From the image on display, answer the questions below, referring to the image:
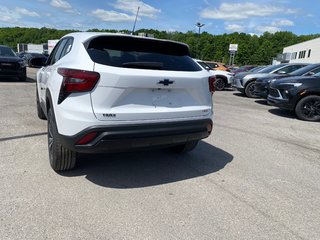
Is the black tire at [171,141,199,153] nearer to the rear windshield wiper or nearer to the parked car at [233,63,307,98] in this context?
the rear windshield wiper

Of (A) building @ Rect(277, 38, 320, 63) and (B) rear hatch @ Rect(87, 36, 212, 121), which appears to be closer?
(B) rear hatch @ Rect(87, 36, 212, 121)

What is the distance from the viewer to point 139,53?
3.61 meters

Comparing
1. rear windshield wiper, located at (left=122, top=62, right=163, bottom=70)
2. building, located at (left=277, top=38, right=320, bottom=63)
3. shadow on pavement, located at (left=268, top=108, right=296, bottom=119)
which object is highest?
building, located at (left=277, top=38, right=320, bottom=63)

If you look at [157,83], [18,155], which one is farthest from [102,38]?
[18,155]

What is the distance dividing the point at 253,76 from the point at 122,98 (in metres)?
11.0

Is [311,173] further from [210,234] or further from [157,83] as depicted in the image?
[157,83]

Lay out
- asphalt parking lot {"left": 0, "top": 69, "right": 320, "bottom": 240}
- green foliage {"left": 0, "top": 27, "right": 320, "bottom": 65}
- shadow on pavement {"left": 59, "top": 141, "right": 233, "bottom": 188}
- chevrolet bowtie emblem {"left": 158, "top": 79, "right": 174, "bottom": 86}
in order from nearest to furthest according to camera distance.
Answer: asphalt parking lot {"left": 0, "top": 69, "right": 320, "bottom": 240} < chevrolet bowtie emblem {"left": 158, "top": 79, "right": 174, "bottom": 86} < shadow on pavement {"left": 59, "top": 141, "right": 233, "bottom": 188} < green foliage {"left": 0, "top": 27, "right": 320, "bottom": 65}

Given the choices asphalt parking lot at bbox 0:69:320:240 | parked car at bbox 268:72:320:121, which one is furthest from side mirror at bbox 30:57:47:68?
parked car at bbox 268:72:320:121

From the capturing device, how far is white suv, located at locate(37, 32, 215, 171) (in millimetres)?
3154

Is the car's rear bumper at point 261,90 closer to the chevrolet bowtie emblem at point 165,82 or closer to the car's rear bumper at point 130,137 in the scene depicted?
the car's rear bumper at point 130,137

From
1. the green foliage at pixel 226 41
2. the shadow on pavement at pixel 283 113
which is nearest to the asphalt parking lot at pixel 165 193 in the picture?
the shadow on pavement at pixel 283 113

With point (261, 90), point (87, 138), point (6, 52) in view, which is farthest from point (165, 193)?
point (6, 52)

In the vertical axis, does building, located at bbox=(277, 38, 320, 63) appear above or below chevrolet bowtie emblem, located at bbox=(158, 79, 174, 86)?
above

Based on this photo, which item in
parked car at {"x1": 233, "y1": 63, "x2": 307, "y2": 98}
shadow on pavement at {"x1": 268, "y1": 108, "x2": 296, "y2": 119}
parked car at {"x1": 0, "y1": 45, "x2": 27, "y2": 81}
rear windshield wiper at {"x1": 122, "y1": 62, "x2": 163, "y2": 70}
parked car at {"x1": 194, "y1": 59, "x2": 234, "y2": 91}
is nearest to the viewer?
rear windshield wiper at {"x1": 122, "y1": 62, "x2": 163, "y2": 70}
